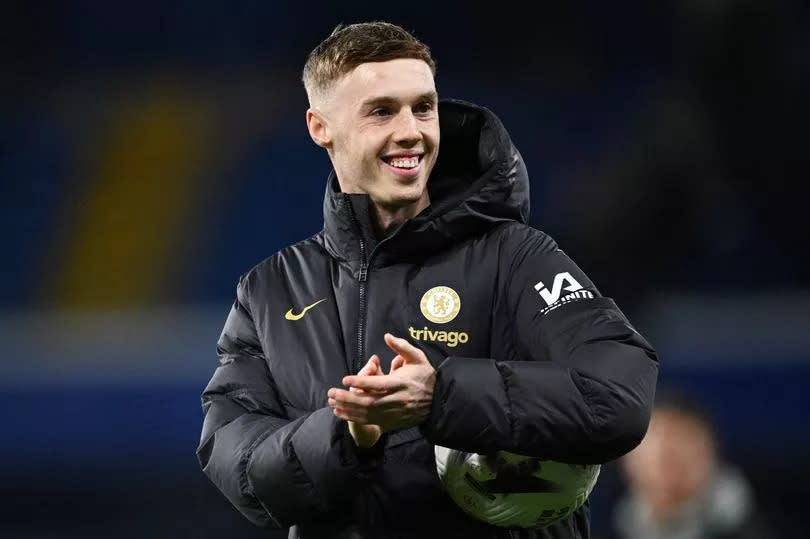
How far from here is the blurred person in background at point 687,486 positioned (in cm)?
412

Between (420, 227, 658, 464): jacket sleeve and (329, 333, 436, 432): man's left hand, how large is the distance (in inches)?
0.9

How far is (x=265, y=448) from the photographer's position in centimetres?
214

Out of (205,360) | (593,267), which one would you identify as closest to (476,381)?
(593,267)

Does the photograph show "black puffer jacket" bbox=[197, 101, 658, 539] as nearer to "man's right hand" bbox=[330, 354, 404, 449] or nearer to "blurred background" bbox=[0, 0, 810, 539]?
"man's right hand" bbox=[330, 354, 404, 449]

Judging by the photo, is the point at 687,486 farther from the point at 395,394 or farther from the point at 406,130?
the point at 395,394

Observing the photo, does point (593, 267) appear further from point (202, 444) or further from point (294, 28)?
point (202, 444)

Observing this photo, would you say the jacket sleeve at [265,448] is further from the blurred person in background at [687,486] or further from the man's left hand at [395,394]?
the blurred person in background at [687,486]

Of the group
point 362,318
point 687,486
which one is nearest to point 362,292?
point 362,318

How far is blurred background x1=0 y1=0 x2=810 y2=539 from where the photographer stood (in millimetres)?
5523

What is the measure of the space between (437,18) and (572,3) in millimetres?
693

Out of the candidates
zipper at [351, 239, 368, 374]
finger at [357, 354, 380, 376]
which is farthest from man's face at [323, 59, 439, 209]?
finger at [357, 354, 380, 376]

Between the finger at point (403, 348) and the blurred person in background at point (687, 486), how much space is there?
2368 millimetres

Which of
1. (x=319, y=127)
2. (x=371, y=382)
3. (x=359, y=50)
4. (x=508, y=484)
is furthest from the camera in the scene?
(x=319, y=127)

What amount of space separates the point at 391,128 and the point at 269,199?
162 inches
